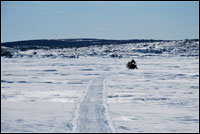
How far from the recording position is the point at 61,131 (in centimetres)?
712

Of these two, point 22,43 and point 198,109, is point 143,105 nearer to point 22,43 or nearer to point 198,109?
point 198,109

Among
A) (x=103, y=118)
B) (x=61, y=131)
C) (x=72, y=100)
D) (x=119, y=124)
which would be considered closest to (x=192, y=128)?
(x=119, y=124)

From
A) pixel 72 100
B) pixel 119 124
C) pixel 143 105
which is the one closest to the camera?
pixel 119 124

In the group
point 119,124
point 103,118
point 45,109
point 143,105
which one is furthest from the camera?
point 143,105

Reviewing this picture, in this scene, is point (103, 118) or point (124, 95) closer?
point (103, 118)

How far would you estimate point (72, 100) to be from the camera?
12039 millimetres

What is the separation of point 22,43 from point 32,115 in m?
184

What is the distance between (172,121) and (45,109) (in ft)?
13.1

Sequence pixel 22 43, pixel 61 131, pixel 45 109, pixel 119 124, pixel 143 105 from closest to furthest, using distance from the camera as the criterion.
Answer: pixel 61 131 < pixel 119 124 < pixel 45 109 < pixel 143 105 < pixel 22 43

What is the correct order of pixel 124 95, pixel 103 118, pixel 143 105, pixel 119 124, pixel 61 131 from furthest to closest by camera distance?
pixel 124 95
pixel 143 105
pixel 103 118
pixel 119 124
pixel 61 131

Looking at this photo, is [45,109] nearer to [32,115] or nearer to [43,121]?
[32,115]

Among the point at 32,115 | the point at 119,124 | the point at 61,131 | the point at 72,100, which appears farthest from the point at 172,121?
the point at 72,100

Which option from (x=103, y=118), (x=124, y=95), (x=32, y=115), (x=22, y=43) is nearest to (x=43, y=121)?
(x=32, y=115)

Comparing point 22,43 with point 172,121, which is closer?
point 172,121
